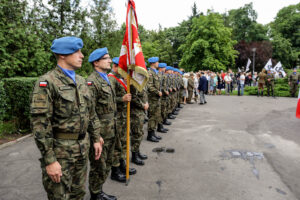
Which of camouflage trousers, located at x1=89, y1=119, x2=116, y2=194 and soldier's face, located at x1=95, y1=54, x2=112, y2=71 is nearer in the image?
camouflage trousers, located at x1=89, y1=119, x2=116, y2=194

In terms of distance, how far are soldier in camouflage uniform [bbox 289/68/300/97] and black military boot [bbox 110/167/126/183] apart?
1749 centimetres

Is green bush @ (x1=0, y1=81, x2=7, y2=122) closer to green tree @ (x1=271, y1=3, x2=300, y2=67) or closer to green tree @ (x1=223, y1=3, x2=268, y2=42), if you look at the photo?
green tree @ (x1=223, y1=3, x2=268, y2=42)

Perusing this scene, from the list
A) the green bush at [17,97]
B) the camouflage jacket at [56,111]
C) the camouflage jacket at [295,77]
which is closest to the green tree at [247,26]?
the camouflage jacket at [295,77]

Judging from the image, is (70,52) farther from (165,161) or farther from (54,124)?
(165,161)

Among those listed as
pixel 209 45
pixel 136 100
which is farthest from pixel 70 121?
pixel 209 45

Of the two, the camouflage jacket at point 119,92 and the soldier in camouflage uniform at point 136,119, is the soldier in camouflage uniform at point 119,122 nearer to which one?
the camouflage jacket at point 119,92

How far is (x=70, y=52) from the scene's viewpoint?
2219 millimetres

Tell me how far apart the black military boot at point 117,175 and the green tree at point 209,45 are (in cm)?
Answer: 2635

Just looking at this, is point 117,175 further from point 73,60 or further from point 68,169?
point 73,60

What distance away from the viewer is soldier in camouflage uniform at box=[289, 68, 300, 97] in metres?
16.6

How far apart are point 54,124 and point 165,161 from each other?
3207 millimetres

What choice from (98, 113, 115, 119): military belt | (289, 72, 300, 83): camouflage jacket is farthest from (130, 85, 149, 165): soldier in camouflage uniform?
(289, 72, 300, 83): camouflage jacket

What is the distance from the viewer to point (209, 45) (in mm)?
29234

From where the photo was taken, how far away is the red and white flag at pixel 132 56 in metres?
3.65
